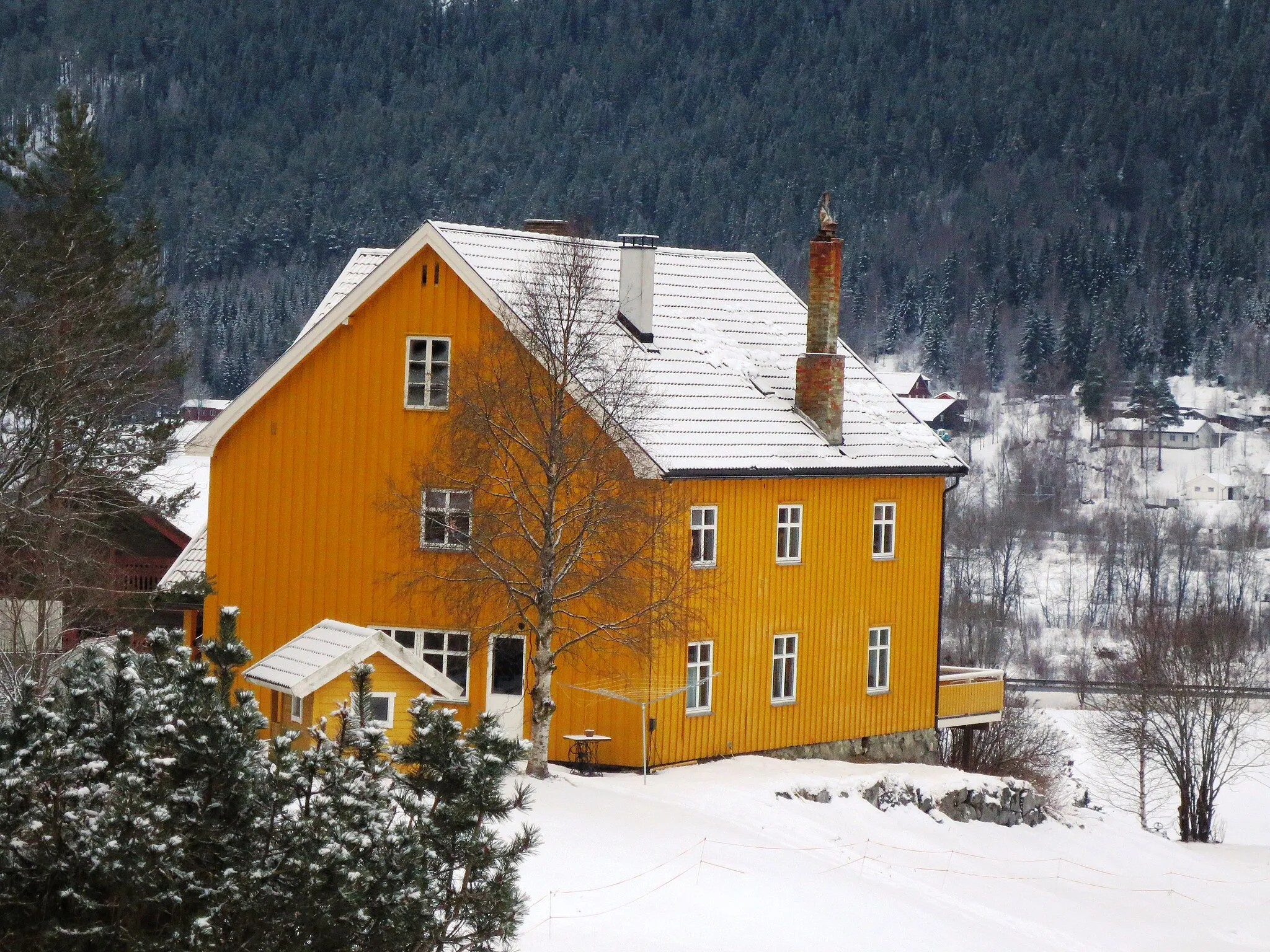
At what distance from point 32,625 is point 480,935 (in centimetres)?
2284

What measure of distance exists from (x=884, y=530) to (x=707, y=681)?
523 centimetres

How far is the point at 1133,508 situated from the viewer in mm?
132375

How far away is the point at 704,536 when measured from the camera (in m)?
27.2

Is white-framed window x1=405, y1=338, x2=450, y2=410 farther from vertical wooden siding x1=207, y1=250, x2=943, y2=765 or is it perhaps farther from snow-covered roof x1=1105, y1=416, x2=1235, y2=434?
snow-covered roof x1=1105, y1=416, x2=1235, y2=434

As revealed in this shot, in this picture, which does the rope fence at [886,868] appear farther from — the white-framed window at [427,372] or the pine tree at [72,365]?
the white-framed window at [427,372]

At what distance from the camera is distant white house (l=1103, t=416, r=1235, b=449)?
163125 millimetres

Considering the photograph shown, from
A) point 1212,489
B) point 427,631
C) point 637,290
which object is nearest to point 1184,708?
point 637,290

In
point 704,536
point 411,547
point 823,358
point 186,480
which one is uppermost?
point 823,358

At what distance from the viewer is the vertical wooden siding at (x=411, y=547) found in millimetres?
27047

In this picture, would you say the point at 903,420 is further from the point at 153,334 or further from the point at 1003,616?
the point at 1003,616

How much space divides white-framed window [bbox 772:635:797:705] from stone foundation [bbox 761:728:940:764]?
0.89 m

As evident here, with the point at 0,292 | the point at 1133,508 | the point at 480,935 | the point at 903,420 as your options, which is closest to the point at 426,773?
the point at 480,935

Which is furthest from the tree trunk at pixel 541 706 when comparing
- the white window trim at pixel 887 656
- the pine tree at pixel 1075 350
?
the pine tree at pixel 1075 350

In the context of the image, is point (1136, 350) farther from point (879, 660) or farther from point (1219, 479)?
point (879, 660)
